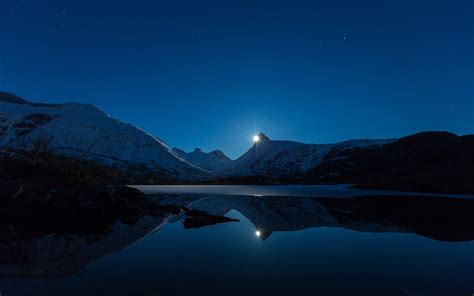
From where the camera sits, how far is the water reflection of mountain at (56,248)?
14.4 m

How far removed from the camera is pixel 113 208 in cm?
3666

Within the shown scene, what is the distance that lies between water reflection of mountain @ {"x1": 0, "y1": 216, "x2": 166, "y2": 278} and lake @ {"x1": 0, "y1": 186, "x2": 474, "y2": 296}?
60 mm

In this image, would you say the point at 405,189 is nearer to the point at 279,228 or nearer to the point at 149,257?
the point at 279,228

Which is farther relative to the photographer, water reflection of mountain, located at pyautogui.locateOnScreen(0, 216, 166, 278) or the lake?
water reflection of mountain, located at pyautogui.locateOnScreen(0, 216, 166, 278)

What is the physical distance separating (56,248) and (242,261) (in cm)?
1302

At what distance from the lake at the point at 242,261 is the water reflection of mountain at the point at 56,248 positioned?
60 millimetres

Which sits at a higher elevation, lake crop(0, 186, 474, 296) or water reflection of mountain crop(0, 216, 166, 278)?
water reflection of mountain crop(0, 216, 166, 278)

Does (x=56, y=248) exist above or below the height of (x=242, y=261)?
above

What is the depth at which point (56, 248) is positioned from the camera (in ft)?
61.1

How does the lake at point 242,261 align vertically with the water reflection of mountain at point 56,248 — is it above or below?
below

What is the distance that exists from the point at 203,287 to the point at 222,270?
2696 mm

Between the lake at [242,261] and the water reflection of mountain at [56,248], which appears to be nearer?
the lake at [242,261]

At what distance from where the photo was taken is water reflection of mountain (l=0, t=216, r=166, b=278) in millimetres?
14391

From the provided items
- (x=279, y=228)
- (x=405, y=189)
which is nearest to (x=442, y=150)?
(x=405, y=189)
